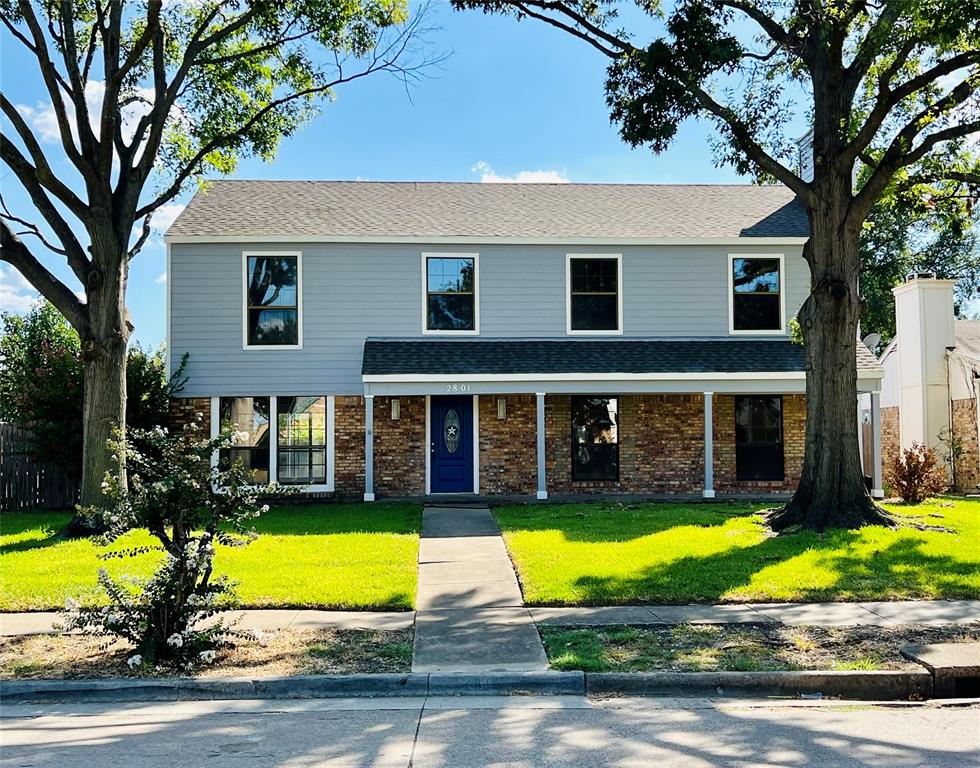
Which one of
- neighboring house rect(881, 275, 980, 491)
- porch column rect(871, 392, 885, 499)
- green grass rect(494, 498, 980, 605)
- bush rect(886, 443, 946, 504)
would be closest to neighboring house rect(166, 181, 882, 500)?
porch column rect(871, 392, 885, 499)

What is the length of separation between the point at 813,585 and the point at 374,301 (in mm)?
11525

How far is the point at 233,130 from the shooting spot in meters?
15.7

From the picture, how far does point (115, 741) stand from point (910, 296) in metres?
20.7

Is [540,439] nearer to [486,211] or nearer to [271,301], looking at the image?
[486,211]

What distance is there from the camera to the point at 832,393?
42.1 ft

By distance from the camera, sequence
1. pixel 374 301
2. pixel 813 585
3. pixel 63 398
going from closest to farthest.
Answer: pixel 813 585 → pixel 63 398 → pixel 374 301

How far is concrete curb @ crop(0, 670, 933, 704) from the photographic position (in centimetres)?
612

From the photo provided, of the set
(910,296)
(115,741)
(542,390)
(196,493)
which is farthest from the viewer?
(910,296)

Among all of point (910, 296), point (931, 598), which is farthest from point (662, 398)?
point (931, 598)

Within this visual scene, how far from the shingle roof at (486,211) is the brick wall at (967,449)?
5.68 m

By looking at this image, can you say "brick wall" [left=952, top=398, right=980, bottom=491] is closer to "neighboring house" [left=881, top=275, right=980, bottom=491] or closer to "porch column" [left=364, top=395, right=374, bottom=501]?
"neighboring house" [left=881, top=275, right=980, bottom=491]

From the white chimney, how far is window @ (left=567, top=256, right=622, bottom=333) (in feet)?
25.8

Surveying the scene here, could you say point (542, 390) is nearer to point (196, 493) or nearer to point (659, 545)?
point (659, 545)

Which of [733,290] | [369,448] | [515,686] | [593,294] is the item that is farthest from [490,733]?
[733,290]
